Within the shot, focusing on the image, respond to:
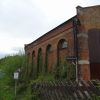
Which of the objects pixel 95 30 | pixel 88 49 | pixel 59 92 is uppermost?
pixel 95 30

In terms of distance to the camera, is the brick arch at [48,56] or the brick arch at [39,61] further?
the brick arch at [39,61]

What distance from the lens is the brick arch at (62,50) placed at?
19.4 metres

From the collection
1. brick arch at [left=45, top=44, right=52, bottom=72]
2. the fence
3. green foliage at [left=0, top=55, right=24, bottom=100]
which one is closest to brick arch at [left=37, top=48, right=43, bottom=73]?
brick arch at [left=45, top=44, right=52, bottom=72]

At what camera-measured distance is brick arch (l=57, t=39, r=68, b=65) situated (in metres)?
19.4

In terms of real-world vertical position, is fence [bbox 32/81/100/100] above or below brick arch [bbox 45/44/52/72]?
below

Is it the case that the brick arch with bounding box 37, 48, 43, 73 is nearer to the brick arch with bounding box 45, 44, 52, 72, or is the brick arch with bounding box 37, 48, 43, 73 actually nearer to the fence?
the brick arch with bounding box 45, 44, 52, 72

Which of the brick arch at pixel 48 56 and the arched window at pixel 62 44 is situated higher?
the arched window at pixel 62 44

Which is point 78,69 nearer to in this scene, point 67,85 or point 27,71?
point 67,85

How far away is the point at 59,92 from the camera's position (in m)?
11.9

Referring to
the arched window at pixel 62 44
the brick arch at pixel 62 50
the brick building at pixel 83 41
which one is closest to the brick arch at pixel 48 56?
the brick arch at pixel 62 50

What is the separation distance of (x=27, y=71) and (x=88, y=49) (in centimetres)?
1250

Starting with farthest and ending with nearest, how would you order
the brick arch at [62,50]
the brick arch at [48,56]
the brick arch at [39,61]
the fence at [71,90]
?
the brick arch at [39,61], the brick arch at [48,56], the brick arch at [62,50], the fence at [71,90]

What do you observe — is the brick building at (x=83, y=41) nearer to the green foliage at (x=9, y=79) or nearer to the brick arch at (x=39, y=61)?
the brick arch at (x=39, y=61)

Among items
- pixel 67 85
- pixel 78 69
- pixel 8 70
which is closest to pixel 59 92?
pixel 67 85
